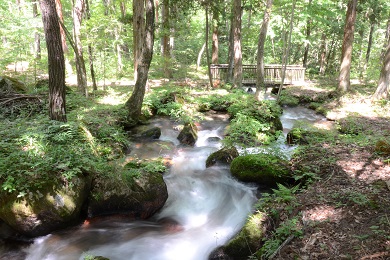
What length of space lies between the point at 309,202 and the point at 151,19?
8070mm

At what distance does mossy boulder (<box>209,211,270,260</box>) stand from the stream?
54 centimetres

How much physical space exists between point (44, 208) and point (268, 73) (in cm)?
1779

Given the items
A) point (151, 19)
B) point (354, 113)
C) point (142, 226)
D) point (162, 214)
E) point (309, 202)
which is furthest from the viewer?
point (354, 113)

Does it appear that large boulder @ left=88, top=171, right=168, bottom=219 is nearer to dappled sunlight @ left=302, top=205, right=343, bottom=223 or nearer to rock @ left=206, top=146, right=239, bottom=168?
rock @ left=206, top=146, right=239, bottom=168

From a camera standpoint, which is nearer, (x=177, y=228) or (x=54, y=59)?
(x=177, y=228)

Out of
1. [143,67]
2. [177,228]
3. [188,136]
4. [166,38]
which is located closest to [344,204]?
[177,228]

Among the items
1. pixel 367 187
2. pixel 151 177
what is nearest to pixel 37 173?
pixel 151 177

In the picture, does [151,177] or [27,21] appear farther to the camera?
[27,21]

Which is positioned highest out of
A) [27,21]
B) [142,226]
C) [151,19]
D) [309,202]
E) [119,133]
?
[27,21]

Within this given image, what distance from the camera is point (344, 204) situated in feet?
15.1

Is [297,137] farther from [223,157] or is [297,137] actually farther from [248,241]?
[248,241]

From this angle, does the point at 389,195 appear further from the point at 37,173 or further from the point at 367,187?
the point at 37,173

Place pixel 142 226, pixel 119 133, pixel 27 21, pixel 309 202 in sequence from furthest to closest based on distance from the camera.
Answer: pixel 27 21
pixel 119 133
pixel 142 226
pixel 309 202

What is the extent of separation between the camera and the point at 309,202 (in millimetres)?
4910
